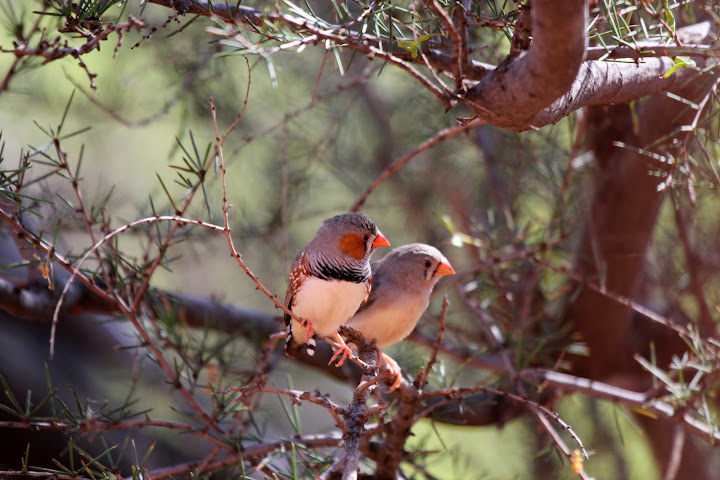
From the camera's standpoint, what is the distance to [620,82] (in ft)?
4.69

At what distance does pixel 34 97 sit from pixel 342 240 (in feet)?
8.39

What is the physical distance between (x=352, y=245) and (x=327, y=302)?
0.23m

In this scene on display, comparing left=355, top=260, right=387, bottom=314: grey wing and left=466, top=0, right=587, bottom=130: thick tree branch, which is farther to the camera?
left=355, top=260, right=387, bottom=314: grey wing

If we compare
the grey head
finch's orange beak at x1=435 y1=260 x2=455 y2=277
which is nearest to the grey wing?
finch's orange beak at x1=435 y1=260 x2=455 y2=277

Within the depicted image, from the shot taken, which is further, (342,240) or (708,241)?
(708,241)

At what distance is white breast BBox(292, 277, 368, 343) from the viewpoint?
2133mm

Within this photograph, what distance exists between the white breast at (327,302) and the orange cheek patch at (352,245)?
0.11 m

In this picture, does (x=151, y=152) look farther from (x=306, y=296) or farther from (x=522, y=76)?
(x=522, y=76)

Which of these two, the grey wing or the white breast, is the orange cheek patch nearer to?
the white breast

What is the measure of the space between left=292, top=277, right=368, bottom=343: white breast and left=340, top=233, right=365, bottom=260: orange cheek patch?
0.35 feet

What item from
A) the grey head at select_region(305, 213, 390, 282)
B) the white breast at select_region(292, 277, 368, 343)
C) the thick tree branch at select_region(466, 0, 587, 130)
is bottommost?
the white breast at select_region(292, 277, 368, 343)

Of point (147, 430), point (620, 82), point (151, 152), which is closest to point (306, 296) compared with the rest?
point (620, 82)

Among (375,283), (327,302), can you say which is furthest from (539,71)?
(375,283)

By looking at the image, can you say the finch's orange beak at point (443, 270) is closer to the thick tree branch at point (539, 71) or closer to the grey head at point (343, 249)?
the grey head at point (343, 249)
